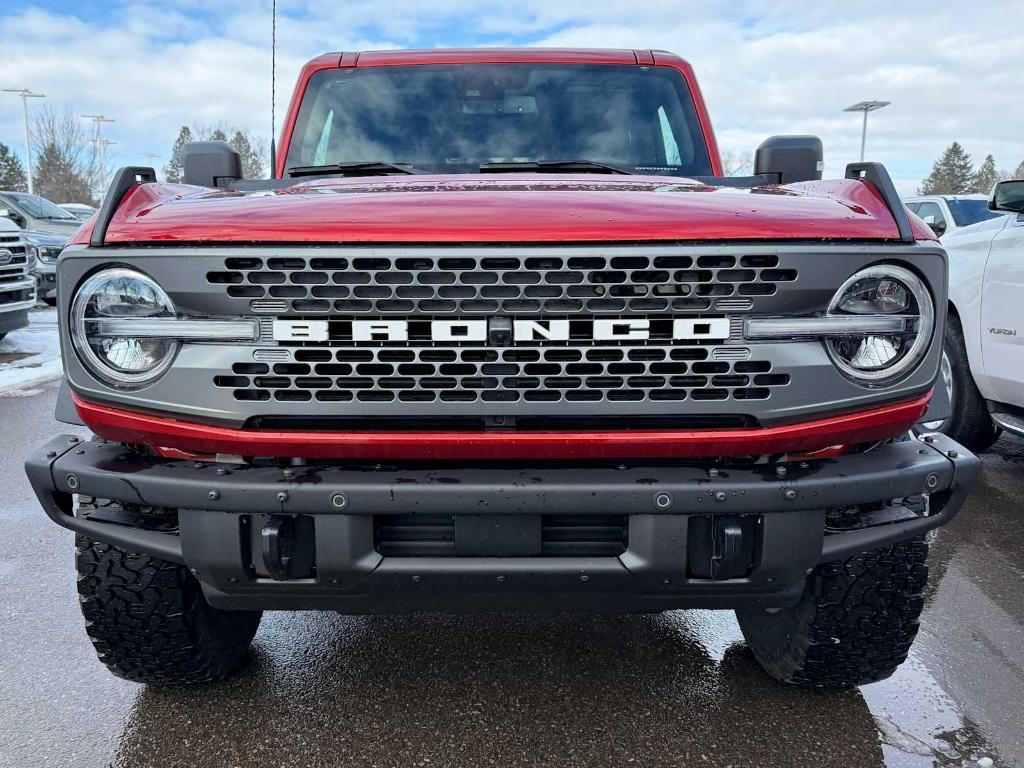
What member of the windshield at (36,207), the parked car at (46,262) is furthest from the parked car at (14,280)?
the windshield at (36,207)

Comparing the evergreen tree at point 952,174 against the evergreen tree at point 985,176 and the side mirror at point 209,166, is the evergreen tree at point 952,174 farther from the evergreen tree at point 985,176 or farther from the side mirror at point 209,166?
the side mirror at point 209,166

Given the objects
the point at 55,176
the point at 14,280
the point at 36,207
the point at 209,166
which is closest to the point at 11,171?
the point at 55,176

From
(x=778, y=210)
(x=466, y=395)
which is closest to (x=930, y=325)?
(x=778, y=210)

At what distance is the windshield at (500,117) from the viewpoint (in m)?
3.42

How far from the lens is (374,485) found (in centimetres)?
181

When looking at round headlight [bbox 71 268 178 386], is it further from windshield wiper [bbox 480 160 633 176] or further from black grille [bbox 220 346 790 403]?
windshield wiper [bbox 480 160 633 176]

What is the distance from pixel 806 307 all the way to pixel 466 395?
78cm

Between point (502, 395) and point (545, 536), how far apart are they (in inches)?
13.1

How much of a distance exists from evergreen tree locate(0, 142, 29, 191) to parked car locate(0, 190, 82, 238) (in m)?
64.0

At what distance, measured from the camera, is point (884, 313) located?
6.30 feet

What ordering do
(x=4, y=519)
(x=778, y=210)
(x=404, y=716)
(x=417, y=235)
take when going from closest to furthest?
(x=417, y=235) < (x=778, y=210) < (x=404, y=716) < (x=4, y=519)

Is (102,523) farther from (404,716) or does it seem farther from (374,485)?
(404,716)

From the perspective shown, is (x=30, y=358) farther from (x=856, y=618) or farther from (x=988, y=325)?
(x=856, y=618)


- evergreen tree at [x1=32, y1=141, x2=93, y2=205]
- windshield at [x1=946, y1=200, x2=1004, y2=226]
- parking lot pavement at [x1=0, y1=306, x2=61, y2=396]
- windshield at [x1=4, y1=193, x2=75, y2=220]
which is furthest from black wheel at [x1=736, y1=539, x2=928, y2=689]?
evergreen tree at [x1=32, y1=141, x2=93, y2=205]
